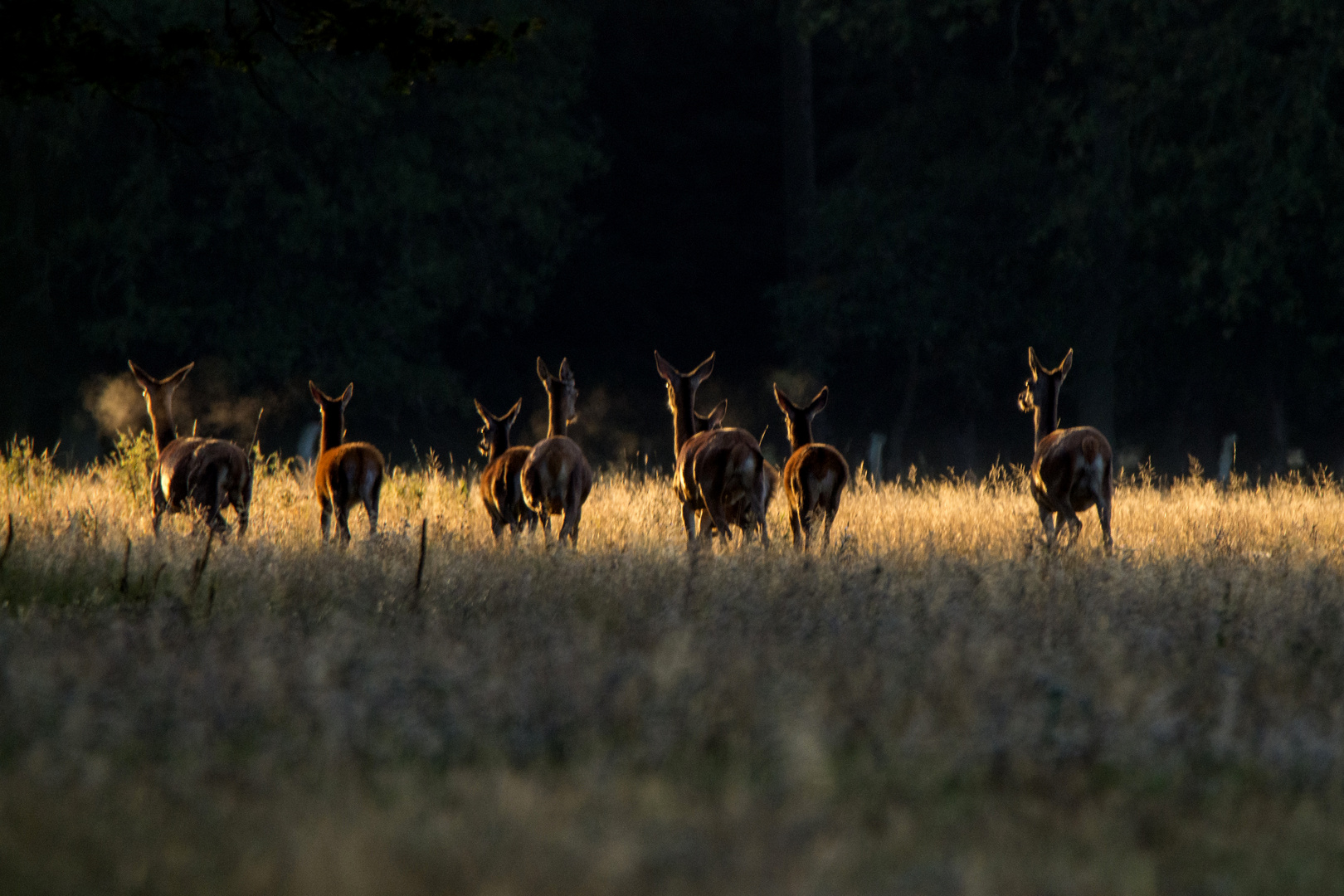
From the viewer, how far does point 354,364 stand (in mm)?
29656

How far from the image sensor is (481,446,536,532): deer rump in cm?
1277

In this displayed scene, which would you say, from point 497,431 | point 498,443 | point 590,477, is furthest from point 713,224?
point 590,477

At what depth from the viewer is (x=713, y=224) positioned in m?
35.7

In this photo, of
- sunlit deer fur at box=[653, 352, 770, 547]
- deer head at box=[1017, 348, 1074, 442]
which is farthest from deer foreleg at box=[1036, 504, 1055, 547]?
sunlit deer fur at box=[653, 352, 770, 547]

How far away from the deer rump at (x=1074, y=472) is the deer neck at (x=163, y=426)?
7327 mm

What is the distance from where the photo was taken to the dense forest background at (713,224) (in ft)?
89.4

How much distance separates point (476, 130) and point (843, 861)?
2817 centimetres

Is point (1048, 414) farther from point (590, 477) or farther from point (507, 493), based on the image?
point (507, 493)

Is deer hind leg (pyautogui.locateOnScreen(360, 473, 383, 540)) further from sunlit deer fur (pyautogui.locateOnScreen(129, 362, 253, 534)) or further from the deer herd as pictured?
sunlit deer fur (pyautogui.locateOnScreen(129, 362, 253, 534))

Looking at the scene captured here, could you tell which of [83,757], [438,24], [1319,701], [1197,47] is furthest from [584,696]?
[1197,47]

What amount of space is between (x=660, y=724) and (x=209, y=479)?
761 centimetres

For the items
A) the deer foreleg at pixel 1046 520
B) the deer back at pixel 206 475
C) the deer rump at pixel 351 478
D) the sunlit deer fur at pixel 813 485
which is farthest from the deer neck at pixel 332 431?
the deer foreleg at pixel 1046 520

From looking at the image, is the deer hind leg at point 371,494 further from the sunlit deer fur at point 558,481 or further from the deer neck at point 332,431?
the sunlit deer fur at point 558,481

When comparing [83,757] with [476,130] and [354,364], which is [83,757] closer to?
[354,364]
